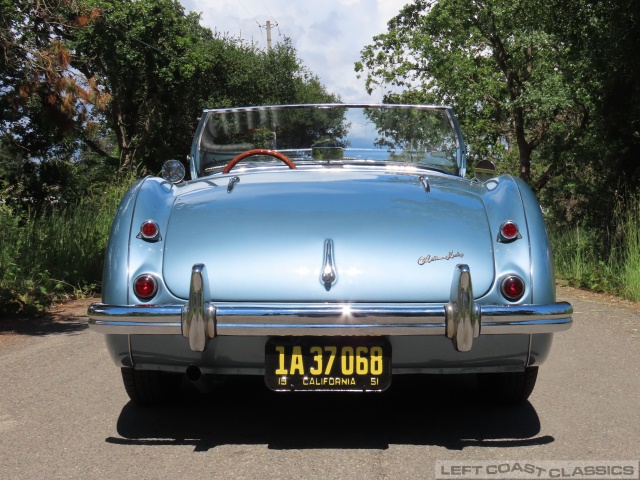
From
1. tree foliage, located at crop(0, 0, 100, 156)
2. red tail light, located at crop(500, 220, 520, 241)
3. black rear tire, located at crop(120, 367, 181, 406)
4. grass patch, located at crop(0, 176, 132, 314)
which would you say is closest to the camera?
red tail light, located at crop(500, 220, 520, 241)

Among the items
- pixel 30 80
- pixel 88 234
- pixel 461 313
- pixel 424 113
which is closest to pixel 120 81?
pixel 88 234

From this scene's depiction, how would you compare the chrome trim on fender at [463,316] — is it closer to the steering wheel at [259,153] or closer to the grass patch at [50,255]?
the steering wheel at [259,153]

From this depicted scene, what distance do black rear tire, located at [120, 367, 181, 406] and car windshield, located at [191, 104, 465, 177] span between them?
4.79ft

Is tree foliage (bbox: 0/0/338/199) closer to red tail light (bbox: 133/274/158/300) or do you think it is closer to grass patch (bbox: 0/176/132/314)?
grass patch (bbox: 0/176/132/314)

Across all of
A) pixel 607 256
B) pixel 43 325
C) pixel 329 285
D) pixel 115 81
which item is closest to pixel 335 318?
A: pixel 329 285

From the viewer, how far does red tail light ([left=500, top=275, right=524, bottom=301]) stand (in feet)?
11.3

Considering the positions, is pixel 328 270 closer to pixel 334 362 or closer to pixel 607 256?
pixel 334 362

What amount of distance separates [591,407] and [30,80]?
19.7 ft

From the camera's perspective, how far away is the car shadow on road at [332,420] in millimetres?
3631

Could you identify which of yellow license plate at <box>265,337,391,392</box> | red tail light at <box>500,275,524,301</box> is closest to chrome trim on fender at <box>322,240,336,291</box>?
yellow license plate at <box>265,337,391,392</box>

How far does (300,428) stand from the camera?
3828 mm

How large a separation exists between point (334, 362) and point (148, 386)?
1.15 m

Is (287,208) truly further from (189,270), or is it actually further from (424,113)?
(424,113)

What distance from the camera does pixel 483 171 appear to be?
4934 millimetres
